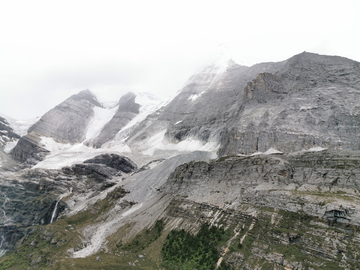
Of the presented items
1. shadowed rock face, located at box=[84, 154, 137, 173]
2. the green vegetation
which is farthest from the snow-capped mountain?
the green vegetation

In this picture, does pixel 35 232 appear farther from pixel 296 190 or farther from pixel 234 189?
pixel 296 190

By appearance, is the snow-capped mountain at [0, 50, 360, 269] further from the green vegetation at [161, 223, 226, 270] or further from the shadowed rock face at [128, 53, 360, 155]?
the green vegetation at [161, 223, 226, 270]

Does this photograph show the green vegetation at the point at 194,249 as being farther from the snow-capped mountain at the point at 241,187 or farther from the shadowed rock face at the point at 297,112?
the shadowed rock face at the point at 297,112

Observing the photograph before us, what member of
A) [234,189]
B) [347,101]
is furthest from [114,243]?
[347,101]

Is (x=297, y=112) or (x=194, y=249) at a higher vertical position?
(x=297, y=112)

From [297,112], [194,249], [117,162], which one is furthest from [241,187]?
[117,162]

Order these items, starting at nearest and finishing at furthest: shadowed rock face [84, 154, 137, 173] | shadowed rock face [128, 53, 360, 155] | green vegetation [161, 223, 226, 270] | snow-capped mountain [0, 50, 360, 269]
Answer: snow-capped mountain [0, 50, 360, 269] → green vegetation [161, 223, 226, 270] → shadowed rock face [128, 53, 360, 155] → shadowed rock face [84, 154, 137, 173]

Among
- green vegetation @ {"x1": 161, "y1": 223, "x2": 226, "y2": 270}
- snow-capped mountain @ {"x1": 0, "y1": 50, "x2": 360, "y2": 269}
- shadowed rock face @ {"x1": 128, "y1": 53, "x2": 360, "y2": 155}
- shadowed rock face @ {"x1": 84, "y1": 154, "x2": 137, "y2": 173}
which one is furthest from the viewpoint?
shadowed rock face @ {"x1": 84, "y1": 154, "x2": 137, "y2": 173}

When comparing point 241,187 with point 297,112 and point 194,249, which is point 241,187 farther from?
point 297,112
